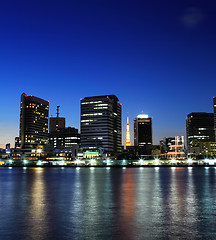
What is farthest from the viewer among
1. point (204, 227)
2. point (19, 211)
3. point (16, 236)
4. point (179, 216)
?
point (19, 211)

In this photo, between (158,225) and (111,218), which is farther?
(111,218)

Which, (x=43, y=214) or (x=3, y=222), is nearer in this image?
(x=3, y=222)

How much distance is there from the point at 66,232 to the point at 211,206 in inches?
816

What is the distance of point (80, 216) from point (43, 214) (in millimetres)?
4074

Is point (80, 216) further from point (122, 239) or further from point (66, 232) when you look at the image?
point (122, 239)

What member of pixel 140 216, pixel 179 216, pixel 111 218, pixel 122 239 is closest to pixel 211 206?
pixel 179 216

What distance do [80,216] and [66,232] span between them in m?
6.54

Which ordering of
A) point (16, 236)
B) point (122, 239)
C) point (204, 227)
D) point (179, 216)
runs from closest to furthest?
point (122, 239) < point (16, 236) < point (204, 227) < point (179, 216)

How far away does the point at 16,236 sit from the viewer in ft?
68.1

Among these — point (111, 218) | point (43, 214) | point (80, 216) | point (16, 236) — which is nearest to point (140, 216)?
point (111, 218)

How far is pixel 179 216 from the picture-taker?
91.1 feet

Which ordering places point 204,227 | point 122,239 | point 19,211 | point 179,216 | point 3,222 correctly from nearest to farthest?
point 122,239 < point 204,227 < point 3,222 < point 179,216 < point 19,211

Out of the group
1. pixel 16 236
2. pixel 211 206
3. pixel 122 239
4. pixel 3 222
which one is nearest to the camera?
pixel 122 239

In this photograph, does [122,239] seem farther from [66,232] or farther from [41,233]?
[41,233]
